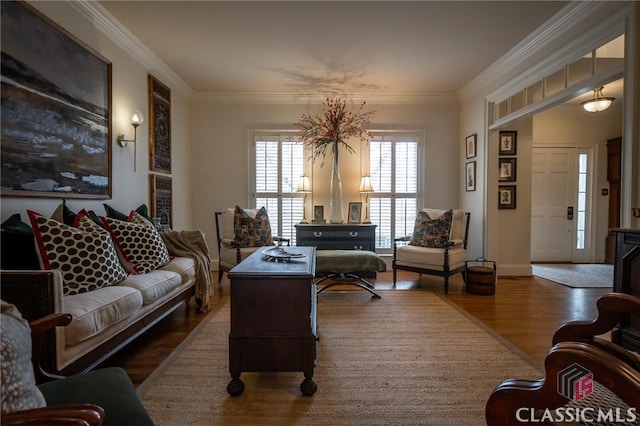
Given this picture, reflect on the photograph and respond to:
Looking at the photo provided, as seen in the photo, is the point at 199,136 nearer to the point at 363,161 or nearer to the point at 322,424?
the point at 363,161

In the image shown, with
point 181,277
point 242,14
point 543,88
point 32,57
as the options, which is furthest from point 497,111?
point 32,57

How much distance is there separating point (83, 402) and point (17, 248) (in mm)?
1416

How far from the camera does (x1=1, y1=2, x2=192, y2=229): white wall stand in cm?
242

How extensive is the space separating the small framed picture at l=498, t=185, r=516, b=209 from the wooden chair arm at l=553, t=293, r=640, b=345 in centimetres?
371

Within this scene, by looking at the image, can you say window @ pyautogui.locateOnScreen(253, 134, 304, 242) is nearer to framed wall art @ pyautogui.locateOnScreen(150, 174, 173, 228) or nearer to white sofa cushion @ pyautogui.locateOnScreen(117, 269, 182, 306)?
framed wall art @ pyautogui.locateOnScreen(150, 174, 173, 228)

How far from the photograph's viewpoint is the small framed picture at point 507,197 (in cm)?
462

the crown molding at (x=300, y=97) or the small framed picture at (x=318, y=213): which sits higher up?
the crown molding at (x=300, y=97)

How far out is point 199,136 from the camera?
523 cm

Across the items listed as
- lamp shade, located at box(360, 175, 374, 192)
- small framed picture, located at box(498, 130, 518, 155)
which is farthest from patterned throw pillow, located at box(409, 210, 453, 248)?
small framed picture, located at box(498, 130, 518, 155)

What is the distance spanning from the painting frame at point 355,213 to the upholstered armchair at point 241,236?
52.1 inches

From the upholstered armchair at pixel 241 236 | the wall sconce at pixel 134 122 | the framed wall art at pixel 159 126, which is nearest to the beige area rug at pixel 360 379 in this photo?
the upholstered armchair at pixel 241 236

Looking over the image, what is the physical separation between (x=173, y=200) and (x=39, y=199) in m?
2.24

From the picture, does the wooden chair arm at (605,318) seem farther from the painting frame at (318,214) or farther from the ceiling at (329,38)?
the painting frame at (318,214)

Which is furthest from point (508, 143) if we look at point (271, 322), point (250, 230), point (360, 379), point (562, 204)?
point (271, 322)
